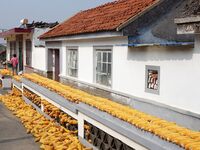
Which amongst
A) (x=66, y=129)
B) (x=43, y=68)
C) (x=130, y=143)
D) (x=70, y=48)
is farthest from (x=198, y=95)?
(x=43, y=68)

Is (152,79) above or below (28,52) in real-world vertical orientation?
below

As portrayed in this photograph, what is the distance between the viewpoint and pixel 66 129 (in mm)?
10195

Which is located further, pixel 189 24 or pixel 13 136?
pixel 13 136

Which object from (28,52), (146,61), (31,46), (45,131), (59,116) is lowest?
(45,131)

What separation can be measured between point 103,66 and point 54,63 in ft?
20.8

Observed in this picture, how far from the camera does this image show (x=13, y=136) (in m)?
10.4

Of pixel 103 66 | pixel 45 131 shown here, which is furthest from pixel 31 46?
pixel 45 131

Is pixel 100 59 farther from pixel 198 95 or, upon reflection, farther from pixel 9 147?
pixel 198 95

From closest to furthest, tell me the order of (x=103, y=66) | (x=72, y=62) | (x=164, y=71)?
(x=164, y=71)
(x=103, y=66)
(x=72, y=62)

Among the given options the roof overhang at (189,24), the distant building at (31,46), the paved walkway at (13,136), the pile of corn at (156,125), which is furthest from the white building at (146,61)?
the distant building at (31,46)

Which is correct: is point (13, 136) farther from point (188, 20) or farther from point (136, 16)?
point (188, 20)

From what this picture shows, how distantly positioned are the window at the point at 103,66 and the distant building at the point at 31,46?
696 cm

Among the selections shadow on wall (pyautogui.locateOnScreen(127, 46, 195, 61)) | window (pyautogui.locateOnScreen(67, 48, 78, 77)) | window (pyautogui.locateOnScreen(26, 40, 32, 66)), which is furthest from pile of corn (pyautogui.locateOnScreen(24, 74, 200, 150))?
window (pyautogui.locateOnScreen(26, 40, 32, 66))

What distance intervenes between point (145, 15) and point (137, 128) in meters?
4.16
